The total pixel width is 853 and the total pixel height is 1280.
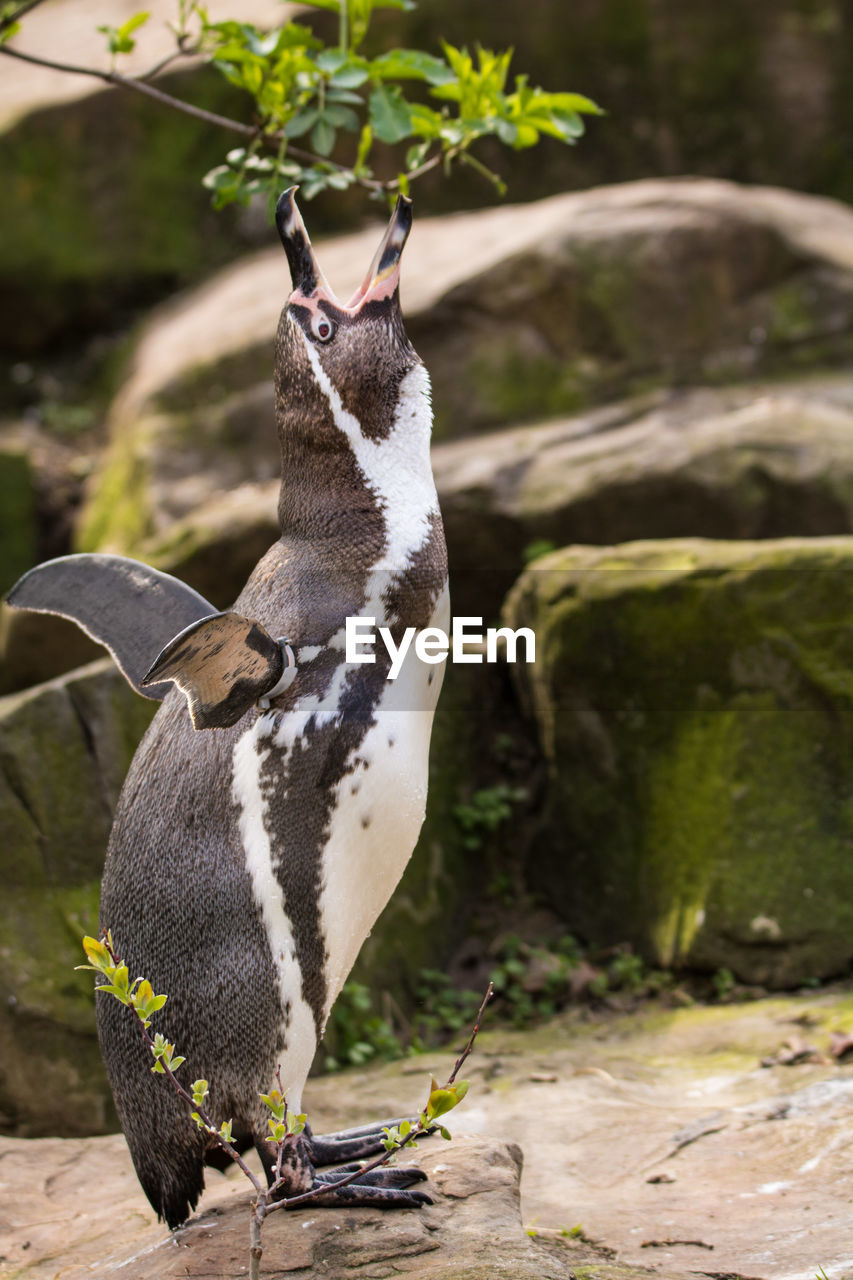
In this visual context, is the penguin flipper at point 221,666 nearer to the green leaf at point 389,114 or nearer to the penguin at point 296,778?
the penguin at point 296,778

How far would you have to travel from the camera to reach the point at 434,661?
257 cm

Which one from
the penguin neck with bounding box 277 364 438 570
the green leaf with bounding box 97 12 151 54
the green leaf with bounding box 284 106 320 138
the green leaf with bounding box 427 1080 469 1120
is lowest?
the green leaf with bounding box 427 1080 469 1120

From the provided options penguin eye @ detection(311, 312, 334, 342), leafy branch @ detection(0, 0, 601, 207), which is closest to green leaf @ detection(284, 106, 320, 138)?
leafy branch @ detection(0, 0, 601, 207)

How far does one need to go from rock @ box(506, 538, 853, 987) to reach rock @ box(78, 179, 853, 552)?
2.01m

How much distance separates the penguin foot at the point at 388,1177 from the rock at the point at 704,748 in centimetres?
201

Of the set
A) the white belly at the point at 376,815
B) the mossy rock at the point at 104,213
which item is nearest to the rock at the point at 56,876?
the white belly at the point at 376,815

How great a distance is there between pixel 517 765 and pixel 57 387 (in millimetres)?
4451

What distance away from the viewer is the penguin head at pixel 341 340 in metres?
2.54

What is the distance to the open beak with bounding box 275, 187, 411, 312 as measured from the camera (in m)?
2.55

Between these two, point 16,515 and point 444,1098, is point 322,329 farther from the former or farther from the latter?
point 16,515

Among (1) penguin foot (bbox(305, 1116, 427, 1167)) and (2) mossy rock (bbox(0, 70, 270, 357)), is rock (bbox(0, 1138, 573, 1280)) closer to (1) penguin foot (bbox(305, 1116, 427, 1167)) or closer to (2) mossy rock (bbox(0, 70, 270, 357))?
(1) penguin foot (bbox(305, 1116, 427, 1167))

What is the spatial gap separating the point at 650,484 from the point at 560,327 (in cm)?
131

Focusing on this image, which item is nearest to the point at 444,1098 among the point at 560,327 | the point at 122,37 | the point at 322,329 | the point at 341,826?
the point at 341,826

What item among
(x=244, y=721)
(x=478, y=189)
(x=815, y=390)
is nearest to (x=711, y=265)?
(x=815, y=390)
